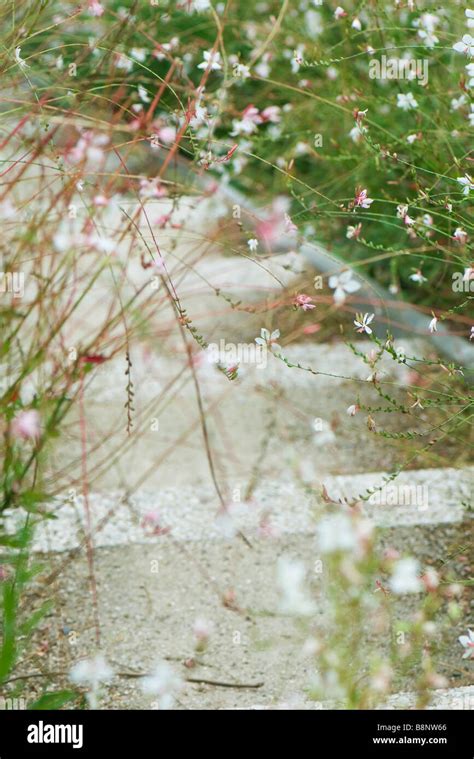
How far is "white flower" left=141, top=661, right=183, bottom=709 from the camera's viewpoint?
204 centimetres

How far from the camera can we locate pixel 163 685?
6.62ft

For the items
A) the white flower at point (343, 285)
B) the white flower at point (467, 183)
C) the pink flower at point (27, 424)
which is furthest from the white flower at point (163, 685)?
the white flower at point (467, 183)

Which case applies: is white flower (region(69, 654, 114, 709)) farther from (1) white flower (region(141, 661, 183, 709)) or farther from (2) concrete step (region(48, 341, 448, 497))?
(2) concrete step (region(48, 341, 448, 497))

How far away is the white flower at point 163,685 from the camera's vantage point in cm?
204

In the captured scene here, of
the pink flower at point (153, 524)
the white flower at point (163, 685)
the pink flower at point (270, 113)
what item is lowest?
the white flower at point (163, 685)

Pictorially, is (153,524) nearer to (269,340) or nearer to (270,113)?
(269,340)

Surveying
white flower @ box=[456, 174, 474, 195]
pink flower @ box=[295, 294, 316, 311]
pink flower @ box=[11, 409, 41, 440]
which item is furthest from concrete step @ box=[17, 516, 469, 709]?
white flower @ box=[456, 174, 474, 195]

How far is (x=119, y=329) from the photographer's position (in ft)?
13.9

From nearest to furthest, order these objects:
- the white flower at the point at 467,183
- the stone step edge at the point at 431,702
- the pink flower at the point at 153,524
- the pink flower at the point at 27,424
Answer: the pink flower at the point at 27,424, the stone step edge at the point at 431,702, the white flower at the point at 467,183, the pink flower at the point at 153,524

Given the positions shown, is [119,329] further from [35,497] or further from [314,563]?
[35,497]

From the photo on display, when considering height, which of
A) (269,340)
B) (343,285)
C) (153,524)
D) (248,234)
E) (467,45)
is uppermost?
(467,45)
